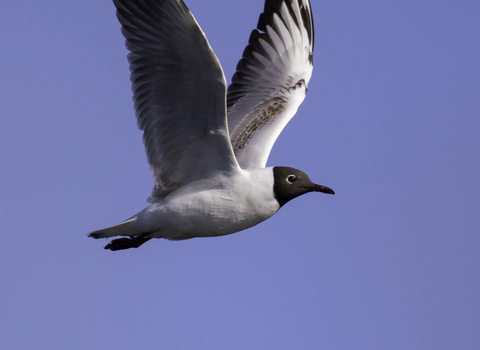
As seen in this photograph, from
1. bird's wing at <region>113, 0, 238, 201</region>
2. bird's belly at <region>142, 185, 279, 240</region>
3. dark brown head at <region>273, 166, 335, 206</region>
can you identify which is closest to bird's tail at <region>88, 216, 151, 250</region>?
bird's belly at <region>142, 185, 279, 240</region>

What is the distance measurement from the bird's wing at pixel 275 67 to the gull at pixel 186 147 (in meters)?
1.23

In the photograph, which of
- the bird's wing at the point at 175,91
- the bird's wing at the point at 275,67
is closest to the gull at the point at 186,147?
the bird's wing at the point at 175,91

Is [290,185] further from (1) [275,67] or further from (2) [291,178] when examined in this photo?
(1) [275,67]

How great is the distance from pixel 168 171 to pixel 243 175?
1.04 meters

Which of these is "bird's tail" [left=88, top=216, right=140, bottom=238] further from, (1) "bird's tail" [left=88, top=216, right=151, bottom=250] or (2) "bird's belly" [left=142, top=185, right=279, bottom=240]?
(2) "bird's belly" [left=142, top=185, right=279, bottom=240]

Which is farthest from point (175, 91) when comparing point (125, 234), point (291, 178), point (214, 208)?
point (125, 234)

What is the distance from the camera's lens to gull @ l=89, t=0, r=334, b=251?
821 cm

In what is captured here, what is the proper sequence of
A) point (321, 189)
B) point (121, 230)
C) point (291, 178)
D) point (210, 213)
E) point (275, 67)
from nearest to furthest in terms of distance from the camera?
point (210, 213) → point (121, 230) → point (291, 178) → point (321, 189) → point (275, 67)

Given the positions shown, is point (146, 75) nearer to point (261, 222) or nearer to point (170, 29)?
point (170, 29)

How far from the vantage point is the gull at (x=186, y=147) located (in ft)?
26.9

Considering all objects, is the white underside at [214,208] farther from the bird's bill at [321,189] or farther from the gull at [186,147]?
the bird's bill at [321,189]

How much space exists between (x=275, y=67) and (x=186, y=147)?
153 inches

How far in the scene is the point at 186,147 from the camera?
9.04 meters

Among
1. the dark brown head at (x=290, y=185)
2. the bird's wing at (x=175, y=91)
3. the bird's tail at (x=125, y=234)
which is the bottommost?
the bird's tail at (x=125, y=234)
